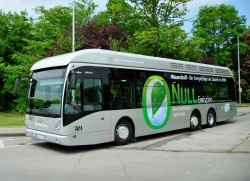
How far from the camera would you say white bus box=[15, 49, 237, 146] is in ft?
30.9

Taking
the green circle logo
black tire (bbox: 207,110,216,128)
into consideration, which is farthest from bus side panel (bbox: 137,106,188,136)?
black tire (bbox: 207,110,216,128)

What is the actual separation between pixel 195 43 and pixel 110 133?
60.4ft

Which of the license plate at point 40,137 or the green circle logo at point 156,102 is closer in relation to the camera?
the license plate at point 40,137

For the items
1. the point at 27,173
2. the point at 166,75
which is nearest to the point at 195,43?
the point at 166,75

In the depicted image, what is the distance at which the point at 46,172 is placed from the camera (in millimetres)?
7098

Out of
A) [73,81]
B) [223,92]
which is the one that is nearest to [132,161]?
[73,81]

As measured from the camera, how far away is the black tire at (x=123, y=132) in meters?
10.9

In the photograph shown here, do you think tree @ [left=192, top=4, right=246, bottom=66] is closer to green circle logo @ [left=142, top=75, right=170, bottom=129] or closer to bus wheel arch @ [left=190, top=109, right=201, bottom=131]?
bus wheel arch @ [left=190, top=109, right=201, bottom=131]

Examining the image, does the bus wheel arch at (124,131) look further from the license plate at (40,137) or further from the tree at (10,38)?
the tree at (10,38)

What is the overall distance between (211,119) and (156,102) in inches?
214

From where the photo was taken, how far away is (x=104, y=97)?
33.7 feet

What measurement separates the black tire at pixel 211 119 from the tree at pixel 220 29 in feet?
110

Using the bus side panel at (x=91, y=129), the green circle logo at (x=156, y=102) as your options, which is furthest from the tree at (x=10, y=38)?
the bus side panel at (x=91, y=129)

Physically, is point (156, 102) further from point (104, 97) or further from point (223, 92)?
point (223, 92)
